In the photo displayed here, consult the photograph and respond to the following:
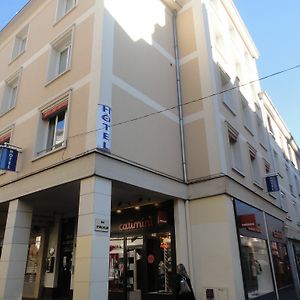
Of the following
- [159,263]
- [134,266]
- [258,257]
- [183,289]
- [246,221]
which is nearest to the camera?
[183,289]

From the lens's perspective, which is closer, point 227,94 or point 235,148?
point 235,148

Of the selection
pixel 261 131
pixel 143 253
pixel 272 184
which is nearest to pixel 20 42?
pixel 143 253

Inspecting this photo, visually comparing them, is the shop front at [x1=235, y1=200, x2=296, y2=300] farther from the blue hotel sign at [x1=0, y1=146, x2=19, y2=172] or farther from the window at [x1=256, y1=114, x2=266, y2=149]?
the blue hotel sign at [x1=0, y1=146, x2=19, y2=172]

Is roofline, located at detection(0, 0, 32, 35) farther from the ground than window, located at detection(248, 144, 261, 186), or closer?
farther from the ground

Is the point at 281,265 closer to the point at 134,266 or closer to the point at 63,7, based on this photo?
the point at 134,266

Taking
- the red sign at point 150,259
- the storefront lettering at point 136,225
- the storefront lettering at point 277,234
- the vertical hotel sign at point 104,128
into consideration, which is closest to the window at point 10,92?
the vertical hotel sign at point 104,128

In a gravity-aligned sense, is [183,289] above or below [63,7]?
below

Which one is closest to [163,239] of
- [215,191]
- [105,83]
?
[215,191]

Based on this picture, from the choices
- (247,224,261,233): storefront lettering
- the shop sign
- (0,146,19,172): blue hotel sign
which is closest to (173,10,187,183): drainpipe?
the shop sign

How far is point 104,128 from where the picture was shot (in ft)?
32.5

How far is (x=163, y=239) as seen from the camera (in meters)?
12.8

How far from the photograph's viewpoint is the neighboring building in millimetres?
10289

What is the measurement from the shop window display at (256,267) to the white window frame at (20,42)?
13236 mm

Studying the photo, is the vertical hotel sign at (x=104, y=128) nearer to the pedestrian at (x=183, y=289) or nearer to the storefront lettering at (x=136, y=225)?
the pedestrian at (x=183, y=289)
